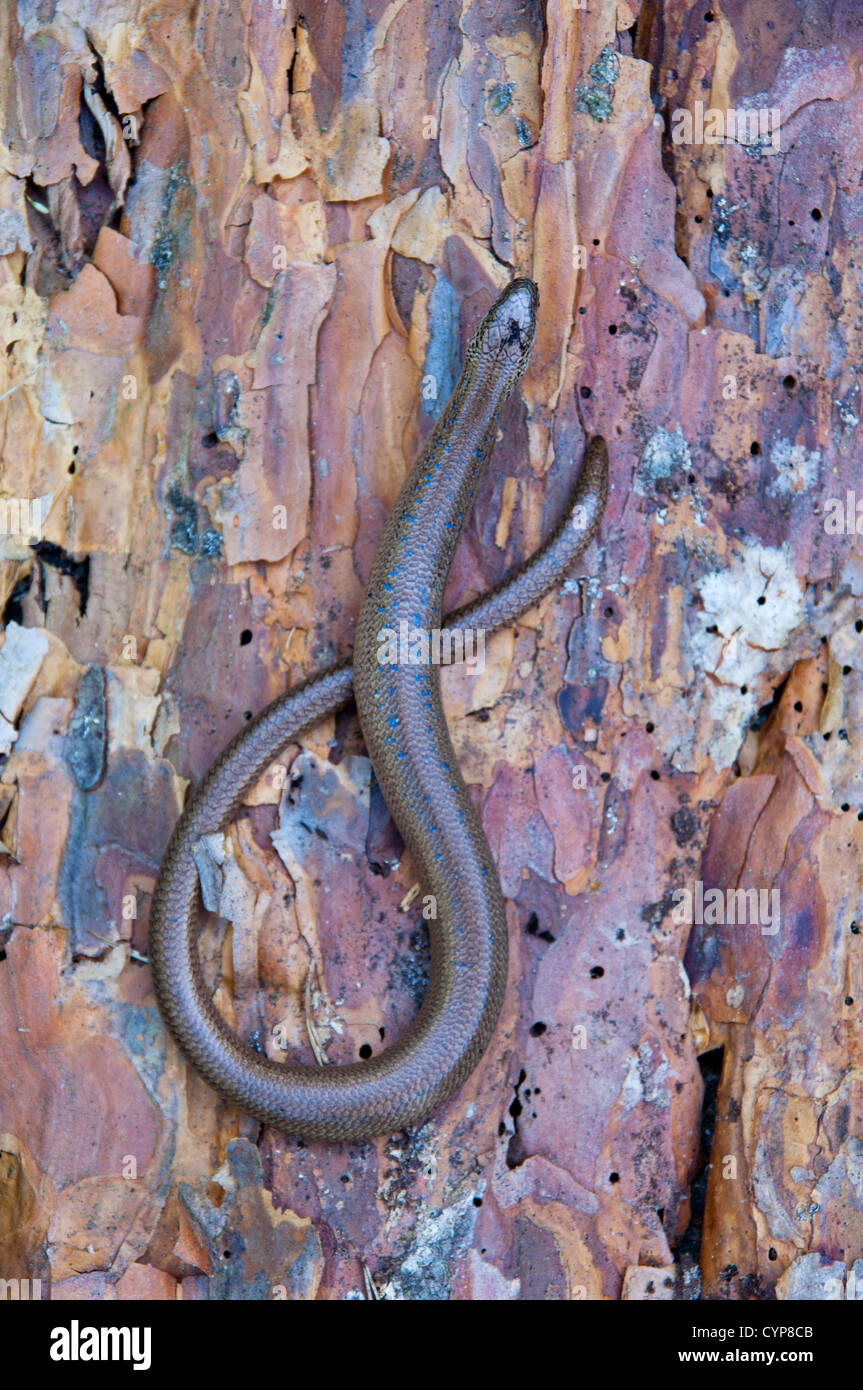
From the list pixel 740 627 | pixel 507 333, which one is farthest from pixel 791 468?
pixel 507 333

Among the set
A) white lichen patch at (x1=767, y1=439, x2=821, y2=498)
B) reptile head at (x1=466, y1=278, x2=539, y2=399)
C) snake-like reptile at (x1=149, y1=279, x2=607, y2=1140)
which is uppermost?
reptile head at (x1=466, y1=278, x2=539, y2=399)

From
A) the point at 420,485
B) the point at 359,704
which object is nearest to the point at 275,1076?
the point at 359,704

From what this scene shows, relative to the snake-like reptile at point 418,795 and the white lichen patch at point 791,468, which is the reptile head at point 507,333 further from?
the white lichen patch at point 791,468

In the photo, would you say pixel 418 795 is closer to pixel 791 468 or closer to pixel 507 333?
pixel 507 333

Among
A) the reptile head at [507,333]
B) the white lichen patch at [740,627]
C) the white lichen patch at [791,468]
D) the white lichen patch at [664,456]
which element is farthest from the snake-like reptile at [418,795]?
the white lichen patch at [791,468]

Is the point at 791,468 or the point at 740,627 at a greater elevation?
the point at 791,468

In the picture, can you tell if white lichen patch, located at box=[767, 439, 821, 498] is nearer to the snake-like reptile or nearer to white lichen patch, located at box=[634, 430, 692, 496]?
white lichen patch, located at box=[634, 430, 692, 496]

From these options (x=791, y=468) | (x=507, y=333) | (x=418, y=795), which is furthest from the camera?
(x=791, y=468)

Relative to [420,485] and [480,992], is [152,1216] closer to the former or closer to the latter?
[480,992]

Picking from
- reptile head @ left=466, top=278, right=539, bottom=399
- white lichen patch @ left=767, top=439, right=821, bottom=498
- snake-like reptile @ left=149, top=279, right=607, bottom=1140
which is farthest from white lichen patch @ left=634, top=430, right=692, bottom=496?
reptile head @ left=466, top=278, right=539, bottom=399
